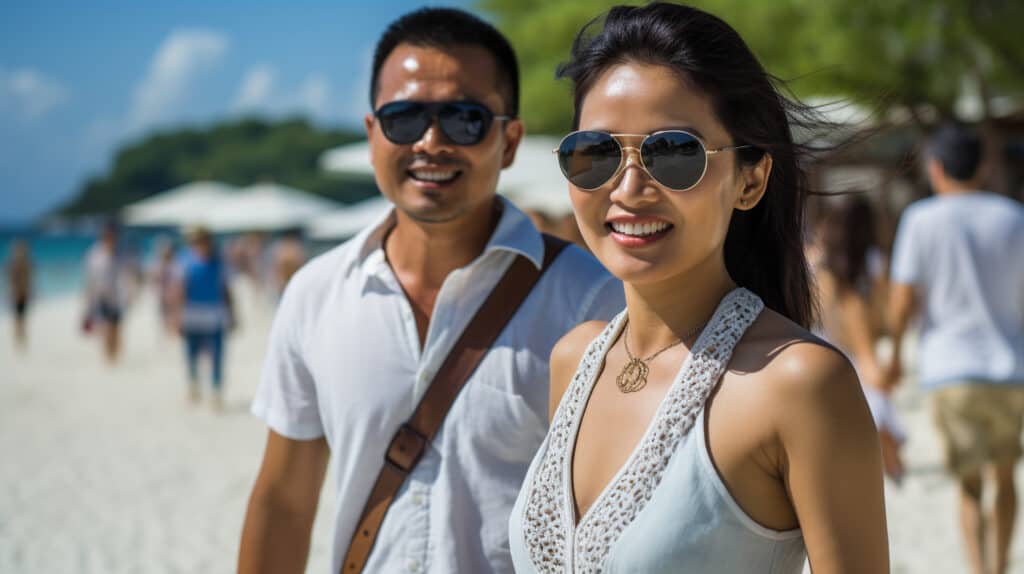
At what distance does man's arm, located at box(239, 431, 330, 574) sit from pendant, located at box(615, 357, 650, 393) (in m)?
1.03

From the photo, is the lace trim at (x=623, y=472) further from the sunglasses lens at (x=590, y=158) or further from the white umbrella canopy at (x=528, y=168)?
the white umbrella canopy at (x=528, y=168)

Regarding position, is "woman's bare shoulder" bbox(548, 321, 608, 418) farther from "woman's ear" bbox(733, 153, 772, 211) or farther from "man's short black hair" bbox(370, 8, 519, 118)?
"man's short black hair" bbox(370, 8, 519, 118)

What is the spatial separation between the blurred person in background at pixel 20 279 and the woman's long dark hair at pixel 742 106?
17012mm

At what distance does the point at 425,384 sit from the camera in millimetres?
2293

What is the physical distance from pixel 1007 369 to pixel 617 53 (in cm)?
402

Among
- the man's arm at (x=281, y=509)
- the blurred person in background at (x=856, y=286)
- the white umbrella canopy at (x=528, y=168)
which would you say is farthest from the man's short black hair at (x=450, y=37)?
the white umbrella canopy at (x=528, y=168)

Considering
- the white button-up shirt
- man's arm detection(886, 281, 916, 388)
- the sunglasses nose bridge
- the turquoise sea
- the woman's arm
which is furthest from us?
the turquoise sea

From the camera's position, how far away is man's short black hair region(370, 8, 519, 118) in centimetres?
248

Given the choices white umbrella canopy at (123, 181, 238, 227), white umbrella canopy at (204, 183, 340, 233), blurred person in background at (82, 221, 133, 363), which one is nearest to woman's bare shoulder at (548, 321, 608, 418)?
blurred person in background at (82, 221, 133, 363)

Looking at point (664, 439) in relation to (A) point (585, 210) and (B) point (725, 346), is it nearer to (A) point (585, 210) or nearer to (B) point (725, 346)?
(B) point (725, 346)

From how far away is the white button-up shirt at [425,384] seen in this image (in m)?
2.21

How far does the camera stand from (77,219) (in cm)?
13488

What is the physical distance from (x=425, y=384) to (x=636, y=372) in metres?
0.70

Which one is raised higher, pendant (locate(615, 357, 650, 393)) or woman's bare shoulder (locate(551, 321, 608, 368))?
woman's bare shoulder (locate(551, 321, 608, 368))
